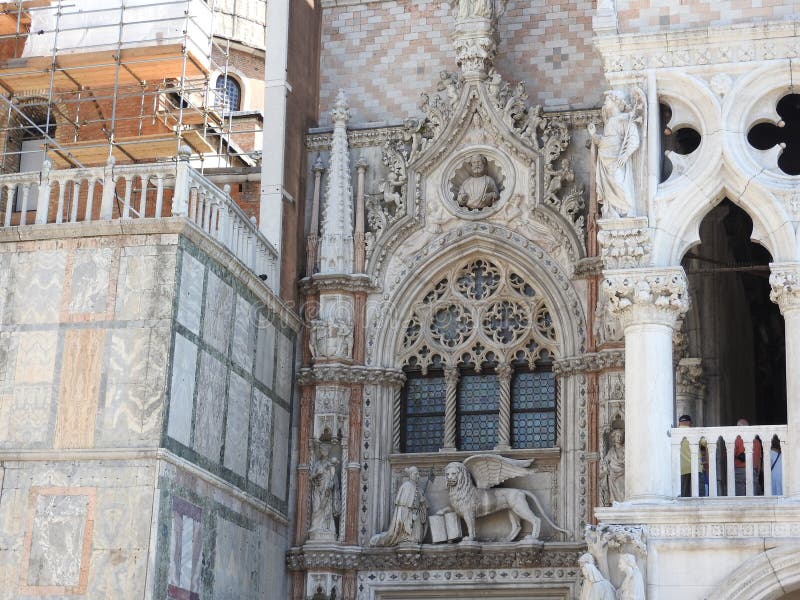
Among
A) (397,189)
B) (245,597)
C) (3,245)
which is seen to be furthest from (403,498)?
(3,245)

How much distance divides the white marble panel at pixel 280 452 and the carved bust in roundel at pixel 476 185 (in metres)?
3.28

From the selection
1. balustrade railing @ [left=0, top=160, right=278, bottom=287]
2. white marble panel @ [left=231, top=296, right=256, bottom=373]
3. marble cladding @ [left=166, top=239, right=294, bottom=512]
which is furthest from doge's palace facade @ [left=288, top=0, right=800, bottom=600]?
balustrade railing @ [left=0, top=160, right=278, bottom=287]

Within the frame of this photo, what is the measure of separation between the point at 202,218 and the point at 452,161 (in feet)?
11.9

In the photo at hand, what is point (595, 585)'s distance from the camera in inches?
Result: 626

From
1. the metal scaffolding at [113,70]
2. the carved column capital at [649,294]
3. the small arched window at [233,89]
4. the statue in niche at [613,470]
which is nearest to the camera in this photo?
the carved column capital at [649,294]

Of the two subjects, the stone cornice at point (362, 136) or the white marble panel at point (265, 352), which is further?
the stone cornice at point (362, 136)

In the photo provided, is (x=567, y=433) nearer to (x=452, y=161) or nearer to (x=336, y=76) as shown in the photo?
(x=452, y=161)

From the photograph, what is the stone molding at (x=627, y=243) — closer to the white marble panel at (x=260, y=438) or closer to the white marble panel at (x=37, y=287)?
the white marble panel at (x=260, y=438)

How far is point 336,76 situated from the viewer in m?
22.2

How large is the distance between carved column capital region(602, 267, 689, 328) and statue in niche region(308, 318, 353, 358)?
4.42m

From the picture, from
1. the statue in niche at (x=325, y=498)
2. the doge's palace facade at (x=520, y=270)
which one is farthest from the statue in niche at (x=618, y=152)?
the statue in niche at (x=325, y=498)

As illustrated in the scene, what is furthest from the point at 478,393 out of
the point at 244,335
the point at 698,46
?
the point at 698,46

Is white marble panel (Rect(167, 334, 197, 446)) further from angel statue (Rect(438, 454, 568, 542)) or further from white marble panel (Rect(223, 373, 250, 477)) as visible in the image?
angel statue (Rect(438, 454, 568, 542))

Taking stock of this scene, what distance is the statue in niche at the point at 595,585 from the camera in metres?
15.9
